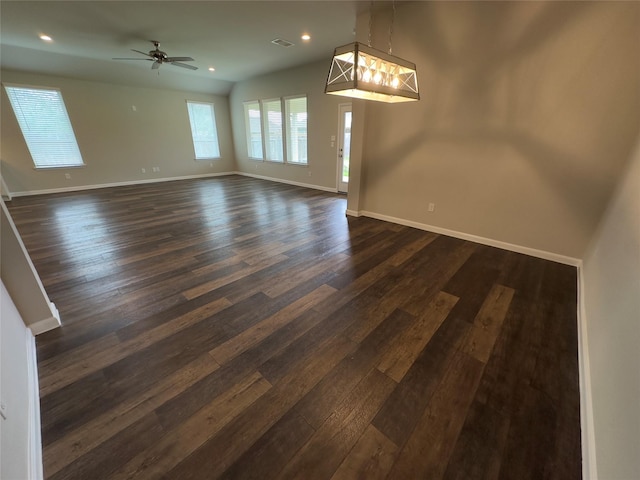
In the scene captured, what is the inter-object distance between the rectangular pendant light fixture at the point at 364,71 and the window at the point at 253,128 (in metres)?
6.60

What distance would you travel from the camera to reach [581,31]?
242 cm

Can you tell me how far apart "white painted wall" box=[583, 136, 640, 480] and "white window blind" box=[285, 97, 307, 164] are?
Answer: 595 centimetres

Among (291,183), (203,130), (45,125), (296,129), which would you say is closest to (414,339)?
(291,183)

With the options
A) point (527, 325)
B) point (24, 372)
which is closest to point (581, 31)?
point (527, 325)

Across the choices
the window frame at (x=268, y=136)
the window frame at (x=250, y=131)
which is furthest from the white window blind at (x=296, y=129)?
the window frame at (x=250, y=131)

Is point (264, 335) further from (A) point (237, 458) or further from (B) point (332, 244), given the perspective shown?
(B) point (332, 244)

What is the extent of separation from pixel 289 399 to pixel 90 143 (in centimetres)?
822

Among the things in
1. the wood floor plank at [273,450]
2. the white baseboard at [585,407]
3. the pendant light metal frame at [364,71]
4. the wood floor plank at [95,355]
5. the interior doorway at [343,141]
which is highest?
the pendant light metal frame at [364,71]

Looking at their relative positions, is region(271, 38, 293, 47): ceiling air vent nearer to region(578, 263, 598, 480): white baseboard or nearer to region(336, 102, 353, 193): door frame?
region(336, 102, 353, 193): door frame

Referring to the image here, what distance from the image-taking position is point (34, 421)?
1.25 metres

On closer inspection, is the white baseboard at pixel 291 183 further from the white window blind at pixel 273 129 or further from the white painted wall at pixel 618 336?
the white painted wall at pixel 618 336

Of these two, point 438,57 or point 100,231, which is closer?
point 438,57

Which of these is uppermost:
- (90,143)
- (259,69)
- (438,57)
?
(259,69)

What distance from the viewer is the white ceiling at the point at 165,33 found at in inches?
133
